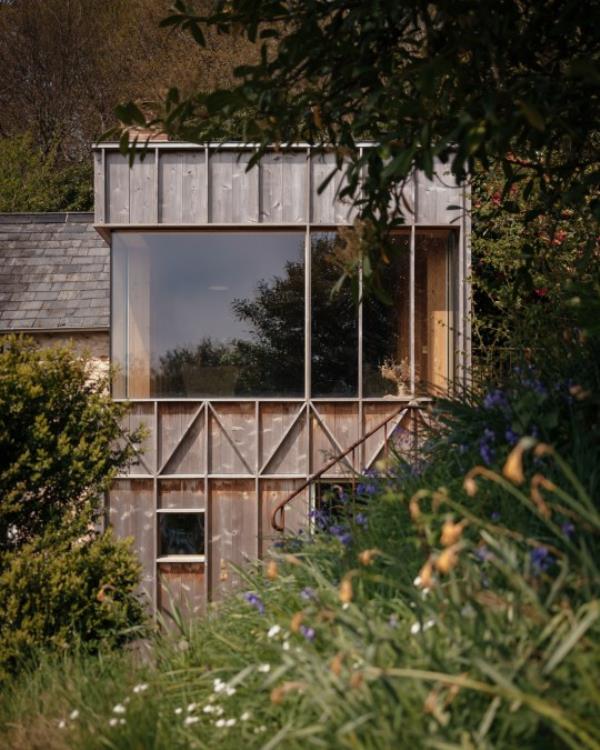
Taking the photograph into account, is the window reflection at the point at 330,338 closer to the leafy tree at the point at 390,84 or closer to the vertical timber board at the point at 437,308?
the vertical timber board at the point at 437,308

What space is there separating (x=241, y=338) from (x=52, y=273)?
13.5 ft

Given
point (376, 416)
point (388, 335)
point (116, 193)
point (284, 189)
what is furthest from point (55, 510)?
point (284, 189)

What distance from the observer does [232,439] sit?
1236cm

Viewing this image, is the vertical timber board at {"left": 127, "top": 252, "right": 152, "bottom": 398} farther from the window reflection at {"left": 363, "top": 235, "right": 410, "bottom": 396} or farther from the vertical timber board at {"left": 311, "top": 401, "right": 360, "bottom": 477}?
the window reflection at {"left": 363, "top": 235, "right": 410, "bottom": 396}

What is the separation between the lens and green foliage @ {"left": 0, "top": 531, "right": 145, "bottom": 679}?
5703 mm

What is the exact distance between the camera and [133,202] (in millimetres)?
12477

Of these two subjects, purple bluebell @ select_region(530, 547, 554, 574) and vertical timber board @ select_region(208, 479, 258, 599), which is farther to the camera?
vertical timber board @ select_region(208, 479, 258, 599)

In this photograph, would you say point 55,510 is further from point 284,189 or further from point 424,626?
point 284,189

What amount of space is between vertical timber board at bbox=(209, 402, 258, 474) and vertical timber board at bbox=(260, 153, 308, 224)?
7.11 feet

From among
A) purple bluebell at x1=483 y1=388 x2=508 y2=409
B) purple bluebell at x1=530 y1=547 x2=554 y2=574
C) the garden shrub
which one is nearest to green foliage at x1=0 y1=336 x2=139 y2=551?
the garden shrub

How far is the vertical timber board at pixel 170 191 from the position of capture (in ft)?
40.8

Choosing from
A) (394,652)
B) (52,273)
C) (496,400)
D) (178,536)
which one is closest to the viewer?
(394,652)

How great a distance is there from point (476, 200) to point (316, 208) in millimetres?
1945

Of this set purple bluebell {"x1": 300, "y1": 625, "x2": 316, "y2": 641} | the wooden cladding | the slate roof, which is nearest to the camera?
purple bluebell {"x1": 300, "y1": 625, "x2": 316, "y2": 641}
